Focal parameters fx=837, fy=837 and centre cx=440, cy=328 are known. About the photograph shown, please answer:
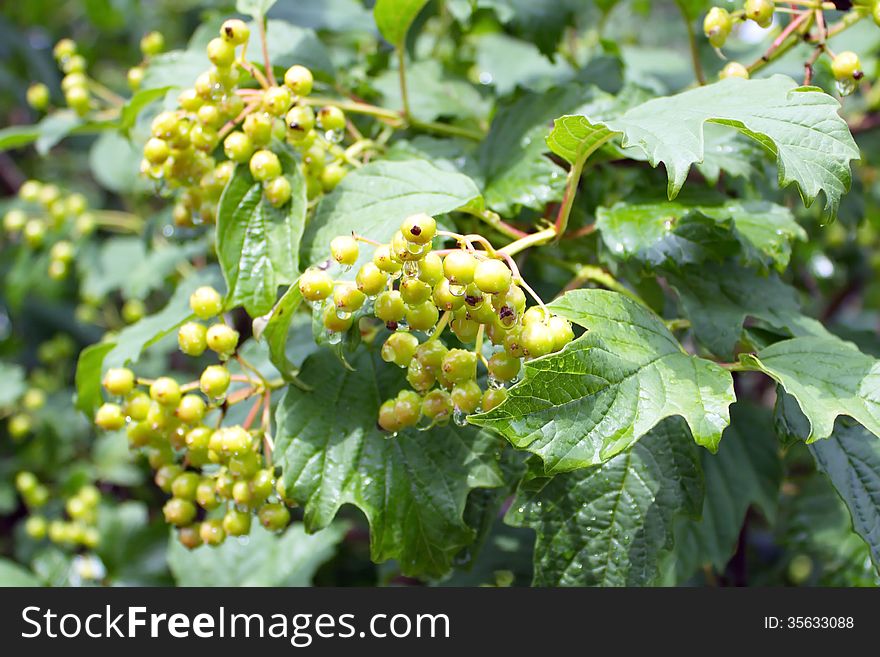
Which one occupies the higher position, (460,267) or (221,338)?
(460,267)

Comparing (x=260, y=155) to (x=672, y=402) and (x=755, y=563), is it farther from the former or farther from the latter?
(x=755, y=563)

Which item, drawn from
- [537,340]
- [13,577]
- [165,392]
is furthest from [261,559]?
[537,340]

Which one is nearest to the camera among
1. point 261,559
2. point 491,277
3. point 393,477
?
point 491,277

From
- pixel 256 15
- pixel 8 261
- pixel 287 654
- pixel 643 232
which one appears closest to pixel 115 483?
pixel 8 261

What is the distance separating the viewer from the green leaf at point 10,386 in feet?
6.88

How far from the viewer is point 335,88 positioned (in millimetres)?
1293

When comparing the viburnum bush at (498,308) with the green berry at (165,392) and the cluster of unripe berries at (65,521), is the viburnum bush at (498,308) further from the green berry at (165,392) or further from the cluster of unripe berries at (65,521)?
the cluster of unripe berries at (65,521)

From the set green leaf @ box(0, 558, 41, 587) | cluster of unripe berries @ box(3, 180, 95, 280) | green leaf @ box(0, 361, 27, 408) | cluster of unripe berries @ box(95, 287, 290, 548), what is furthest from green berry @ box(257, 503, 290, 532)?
green leaf @ box(0, 361, 27, 408)

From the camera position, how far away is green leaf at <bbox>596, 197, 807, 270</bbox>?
3.33 feet

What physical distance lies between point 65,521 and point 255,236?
1473 mm

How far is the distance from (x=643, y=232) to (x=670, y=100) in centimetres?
17

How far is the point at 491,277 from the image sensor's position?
754 mm

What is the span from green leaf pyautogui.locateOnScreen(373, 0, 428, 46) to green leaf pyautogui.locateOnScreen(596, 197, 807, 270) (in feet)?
1.31

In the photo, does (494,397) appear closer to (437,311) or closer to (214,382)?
(437,311)
